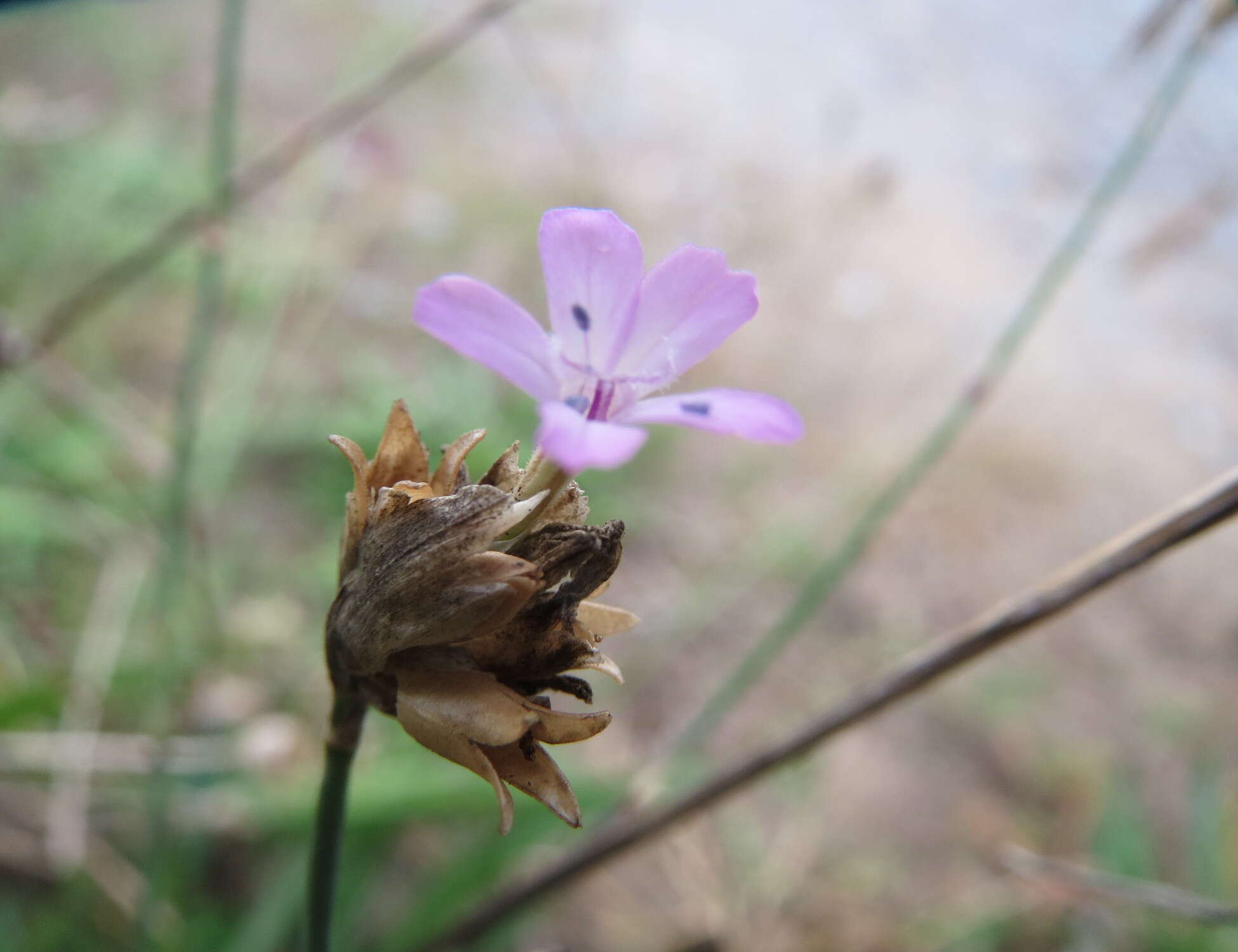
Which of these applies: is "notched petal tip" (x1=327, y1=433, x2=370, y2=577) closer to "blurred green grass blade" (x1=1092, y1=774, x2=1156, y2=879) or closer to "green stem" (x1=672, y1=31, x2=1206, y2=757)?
"green stem" (x1=672, y1=31, x2=1206, y2=757)

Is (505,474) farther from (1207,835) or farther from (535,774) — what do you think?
(1207,835)

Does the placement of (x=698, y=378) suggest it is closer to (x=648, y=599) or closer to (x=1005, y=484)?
(x=648, y=599)

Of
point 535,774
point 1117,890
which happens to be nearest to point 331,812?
point 535,774

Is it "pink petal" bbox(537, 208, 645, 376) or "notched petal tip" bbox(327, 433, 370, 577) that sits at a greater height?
"pink petal" bbox(537, 208, 645, 376)

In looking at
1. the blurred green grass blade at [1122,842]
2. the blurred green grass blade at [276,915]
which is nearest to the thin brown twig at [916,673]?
the blurred green grass blade at [276,915]

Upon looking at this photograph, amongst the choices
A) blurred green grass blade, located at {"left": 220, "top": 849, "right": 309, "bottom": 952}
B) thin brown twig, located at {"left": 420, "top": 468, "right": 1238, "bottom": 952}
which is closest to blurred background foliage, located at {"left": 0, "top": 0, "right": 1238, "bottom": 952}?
blurred green grass blade, located at {"left": 220, "top": 849, "right": 309, "bottom": 952}
